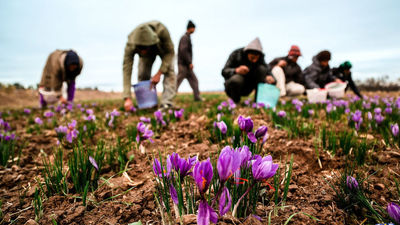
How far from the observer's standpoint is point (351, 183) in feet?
3.35

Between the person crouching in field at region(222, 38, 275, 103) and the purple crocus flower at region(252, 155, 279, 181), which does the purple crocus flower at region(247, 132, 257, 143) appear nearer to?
the purple crocus flower at region(252, 155, 279, 181)

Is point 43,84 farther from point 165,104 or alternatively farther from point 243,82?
point 243,82

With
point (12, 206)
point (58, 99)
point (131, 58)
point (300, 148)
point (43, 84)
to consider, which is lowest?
point (12, 206)

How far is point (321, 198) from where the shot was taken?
45.9 inches

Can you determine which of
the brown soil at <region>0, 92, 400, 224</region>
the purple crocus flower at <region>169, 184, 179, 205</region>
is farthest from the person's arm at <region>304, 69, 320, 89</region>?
the purple crocus flower at <region>169, 184, 179, 205</region>

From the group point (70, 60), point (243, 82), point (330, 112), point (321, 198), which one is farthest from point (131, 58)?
point (321, 198)

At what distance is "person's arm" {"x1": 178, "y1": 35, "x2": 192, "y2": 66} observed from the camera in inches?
295

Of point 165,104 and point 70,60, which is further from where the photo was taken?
point 70,60

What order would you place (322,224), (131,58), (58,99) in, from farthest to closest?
(58,99), (131,58), (322,224)

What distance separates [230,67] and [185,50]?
2768 millimetres

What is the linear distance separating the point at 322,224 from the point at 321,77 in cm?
696

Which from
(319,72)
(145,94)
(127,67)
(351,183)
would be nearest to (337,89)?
(319,72)

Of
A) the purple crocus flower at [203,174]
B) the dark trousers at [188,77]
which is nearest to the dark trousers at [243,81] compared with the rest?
the dark trousers at [188,77]

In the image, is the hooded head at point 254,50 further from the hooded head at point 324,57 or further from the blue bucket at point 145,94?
the hooded head at point 324,57
